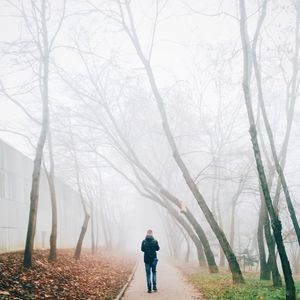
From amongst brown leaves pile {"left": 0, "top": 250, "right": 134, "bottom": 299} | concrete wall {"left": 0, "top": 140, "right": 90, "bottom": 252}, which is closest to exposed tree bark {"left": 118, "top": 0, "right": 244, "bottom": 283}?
brown leaves pile {"left": 0, "top": 250, "right": 134, "bottom": 299}

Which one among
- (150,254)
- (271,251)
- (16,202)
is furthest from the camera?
(16,202)

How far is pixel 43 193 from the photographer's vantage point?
114 feet

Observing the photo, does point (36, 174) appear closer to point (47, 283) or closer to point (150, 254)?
point (47, 283)

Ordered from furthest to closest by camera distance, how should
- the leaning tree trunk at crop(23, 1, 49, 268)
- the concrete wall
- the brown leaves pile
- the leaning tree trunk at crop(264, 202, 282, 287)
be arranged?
the concrete wall
the leaning tree trunk at crop(264, 202, 282, 287)
the leaning tree trunk at crop(23, 1, 49, 268)
the brown leaves pile

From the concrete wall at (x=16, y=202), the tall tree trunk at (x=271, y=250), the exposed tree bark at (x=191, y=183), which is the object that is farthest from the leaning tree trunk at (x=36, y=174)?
the concrete wall at (x=16, y=202)

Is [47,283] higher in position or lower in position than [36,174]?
lower

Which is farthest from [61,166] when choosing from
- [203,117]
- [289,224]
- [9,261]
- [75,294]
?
[289,224]

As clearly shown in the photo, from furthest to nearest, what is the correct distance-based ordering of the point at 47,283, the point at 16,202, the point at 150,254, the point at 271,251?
the point at 16,202
the point at 271,251
the point at 150,254
the point at 47,283

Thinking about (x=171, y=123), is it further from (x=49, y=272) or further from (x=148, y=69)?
(x=49, y=272)

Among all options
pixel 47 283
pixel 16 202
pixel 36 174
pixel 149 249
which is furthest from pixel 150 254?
pixel 16 202

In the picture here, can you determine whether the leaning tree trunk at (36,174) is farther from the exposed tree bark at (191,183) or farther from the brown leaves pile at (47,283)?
the exposed tree bark at (191,183)

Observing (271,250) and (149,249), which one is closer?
(149,249)

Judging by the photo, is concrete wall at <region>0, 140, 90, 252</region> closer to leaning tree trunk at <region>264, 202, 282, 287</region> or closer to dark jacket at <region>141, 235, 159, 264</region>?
dark jacket at <region>141, 235, 159, 264</region>

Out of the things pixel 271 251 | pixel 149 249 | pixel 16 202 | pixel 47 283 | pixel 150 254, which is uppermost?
pixel 16 202
